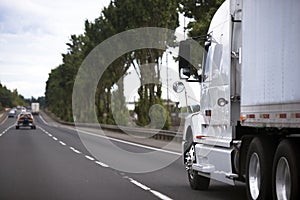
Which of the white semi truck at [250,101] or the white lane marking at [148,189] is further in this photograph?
the white lane marking at [148,189]

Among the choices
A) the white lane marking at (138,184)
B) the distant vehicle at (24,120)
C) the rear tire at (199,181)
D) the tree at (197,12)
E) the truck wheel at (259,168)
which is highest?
the tree at (197,12)

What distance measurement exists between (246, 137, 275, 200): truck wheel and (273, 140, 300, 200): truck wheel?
24cm

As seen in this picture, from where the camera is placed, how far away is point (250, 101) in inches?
330

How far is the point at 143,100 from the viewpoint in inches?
1547

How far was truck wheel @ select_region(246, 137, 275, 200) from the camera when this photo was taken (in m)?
7.87

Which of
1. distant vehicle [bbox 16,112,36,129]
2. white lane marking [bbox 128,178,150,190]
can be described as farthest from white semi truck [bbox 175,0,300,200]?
distant vehicle [bbox 16,112,36,129]

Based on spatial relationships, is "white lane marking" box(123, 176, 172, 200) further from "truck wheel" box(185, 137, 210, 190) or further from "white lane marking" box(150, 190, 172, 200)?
"truck wheel" box(185, 137, 210, 190)

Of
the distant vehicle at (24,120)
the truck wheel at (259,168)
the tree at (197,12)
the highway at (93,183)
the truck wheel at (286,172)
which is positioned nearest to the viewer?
the truck wheel at (286,172)

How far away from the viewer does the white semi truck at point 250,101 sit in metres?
6.94

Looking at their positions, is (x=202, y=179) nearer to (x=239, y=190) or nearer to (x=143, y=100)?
(x=239, y=190)

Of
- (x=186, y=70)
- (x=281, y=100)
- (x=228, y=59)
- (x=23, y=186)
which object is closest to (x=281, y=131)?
(x=281, y=100)

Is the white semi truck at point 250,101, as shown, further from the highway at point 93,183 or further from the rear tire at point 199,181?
the highway at point 93,183

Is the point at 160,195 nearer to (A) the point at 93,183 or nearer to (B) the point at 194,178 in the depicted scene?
(B) the point at 194,178

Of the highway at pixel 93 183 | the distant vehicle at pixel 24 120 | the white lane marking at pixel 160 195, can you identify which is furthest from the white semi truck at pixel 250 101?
the distant vehicle at pixel 24 120
